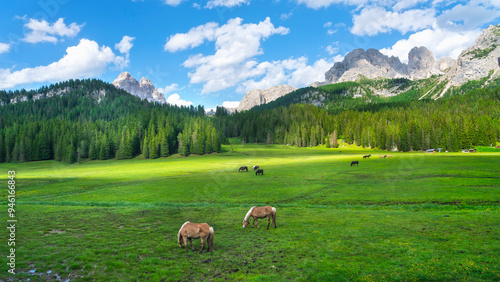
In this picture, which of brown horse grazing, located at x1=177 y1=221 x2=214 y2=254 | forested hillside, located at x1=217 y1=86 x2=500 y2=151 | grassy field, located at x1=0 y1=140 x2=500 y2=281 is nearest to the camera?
grassy field, located at x1=0 y1=140 x2=500 y2=281

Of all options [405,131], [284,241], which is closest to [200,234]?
[284,241]

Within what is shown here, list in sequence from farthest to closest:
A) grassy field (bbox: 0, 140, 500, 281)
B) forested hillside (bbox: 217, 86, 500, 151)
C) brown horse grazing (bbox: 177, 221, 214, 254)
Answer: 1. forested hillside (bbox: 217, 86, 500, 151)
2. brown horse grazing (bbox: 177, 221, 214, 254)
3. grassy field (bbox: 0, 140, 500, 281)

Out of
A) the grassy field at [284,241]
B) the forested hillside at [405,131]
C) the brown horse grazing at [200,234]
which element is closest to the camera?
the grassy field at [284,241]

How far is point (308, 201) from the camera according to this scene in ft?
101

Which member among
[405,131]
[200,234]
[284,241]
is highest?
[405,131]

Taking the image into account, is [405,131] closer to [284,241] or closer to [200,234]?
[284,241]

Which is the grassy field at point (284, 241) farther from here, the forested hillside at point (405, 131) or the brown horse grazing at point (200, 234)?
the forested hillside at point (405, 131)

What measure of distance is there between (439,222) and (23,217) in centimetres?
3500

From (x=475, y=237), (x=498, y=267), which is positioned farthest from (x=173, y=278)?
(x=475, y=237)

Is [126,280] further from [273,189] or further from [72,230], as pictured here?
[273,189]

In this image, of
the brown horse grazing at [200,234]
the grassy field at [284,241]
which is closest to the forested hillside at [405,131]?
the grassy field at [284,241]

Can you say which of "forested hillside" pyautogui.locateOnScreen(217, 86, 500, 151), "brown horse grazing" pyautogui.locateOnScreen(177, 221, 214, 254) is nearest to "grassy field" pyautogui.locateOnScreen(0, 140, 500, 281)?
"brown horse grazing" pyautogui.locateOnScreen(177, 221, 214, 254)

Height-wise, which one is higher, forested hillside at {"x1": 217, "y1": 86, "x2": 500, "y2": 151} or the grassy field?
forested hillside at {"x1": 217, "y1": 86, "x2": 500, "y2": 151}

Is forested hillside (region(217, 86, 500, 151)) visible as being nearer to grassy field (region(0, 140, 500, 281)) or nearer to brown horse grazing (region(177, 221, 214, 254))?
grassy field (region(0, 140, 500, 281))
